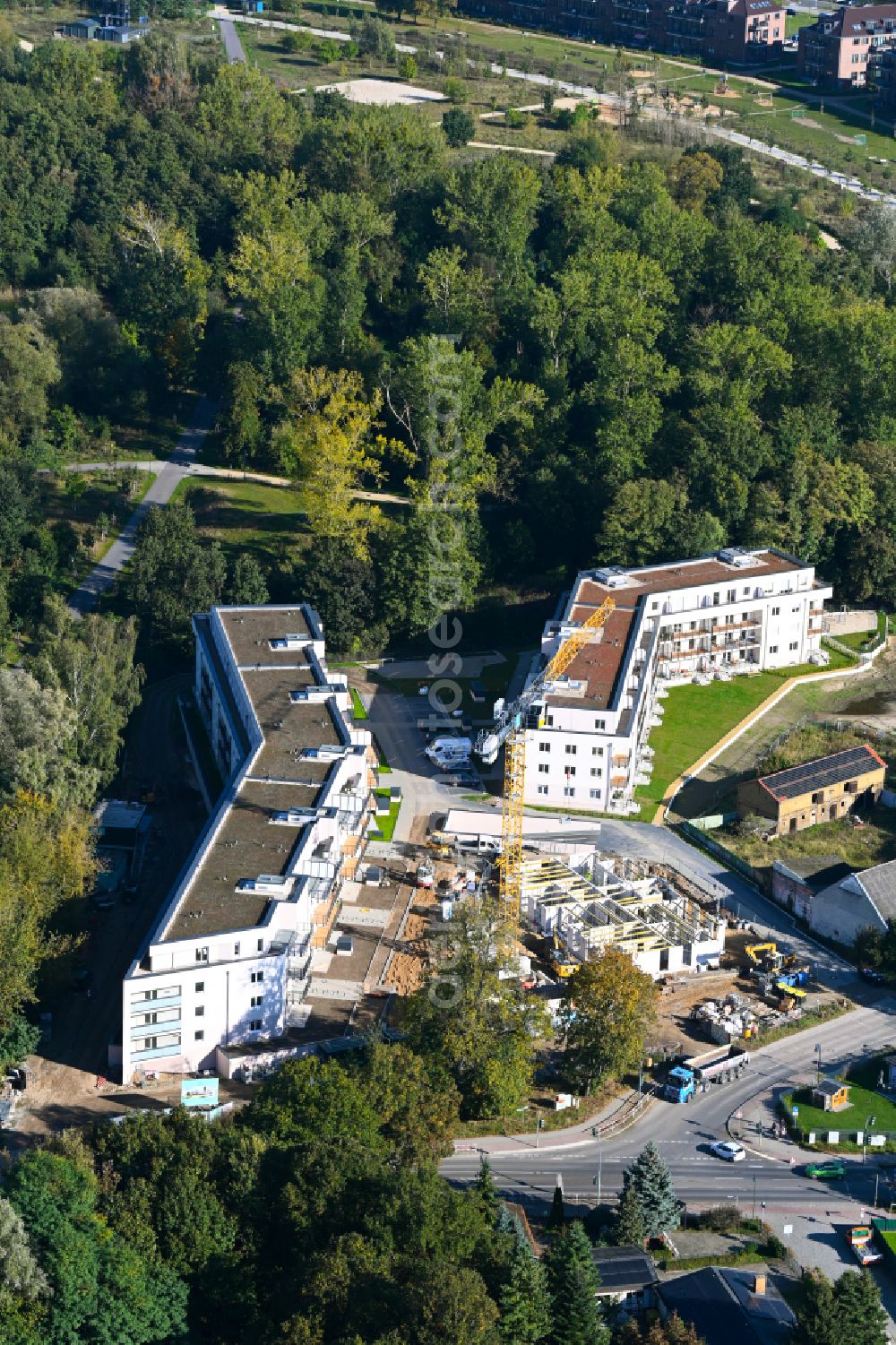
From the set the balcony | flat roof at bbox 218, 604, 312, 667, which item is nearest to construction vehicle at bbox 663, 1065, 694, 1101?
the balcony

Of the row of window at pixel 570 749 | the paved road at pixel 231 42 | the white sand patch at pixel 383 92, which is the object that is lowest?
the row of window at pixel 570 749

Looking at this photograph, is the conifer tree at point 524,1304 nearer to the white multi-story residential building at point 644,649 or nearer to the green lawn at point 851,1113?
the green lawn at point 851,1113

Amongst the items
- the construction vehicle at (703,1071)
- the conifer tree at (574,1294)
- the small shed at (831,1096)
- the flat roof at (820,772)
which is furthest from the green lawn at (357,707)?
the conifer tree at (574,1294)

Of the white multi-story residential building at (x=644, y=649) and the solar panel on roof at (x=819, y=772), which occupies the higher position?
the white multi-story residential building at (x=644, y=649)

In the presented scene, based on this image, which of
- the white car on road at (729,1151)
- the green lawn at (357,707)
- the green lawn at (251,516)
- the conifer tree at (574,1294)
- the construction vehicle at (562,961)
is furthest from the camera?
the green lawn at (251,516)

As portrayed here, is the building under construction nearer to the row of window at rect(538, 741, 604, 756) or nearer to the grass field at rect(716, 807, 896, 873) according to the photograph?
the grass field at rect(716, 807, 896, 873)

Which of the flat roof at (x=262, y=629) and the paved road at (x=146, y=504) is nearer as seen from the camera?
the flat roof at (x=262, y=629)

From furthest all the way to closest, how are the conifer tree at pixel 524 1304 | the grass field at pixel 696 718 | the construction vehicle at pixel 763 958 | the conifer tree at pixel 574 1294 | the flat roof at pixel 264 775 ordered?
the grass field at pixel 696 718 < the construction vehicle at pixel 763 958 < the flat roof at pixel 264 775 < the conifer tree at pixel 574 1294 < the conifer tree at pixel 524 1304
